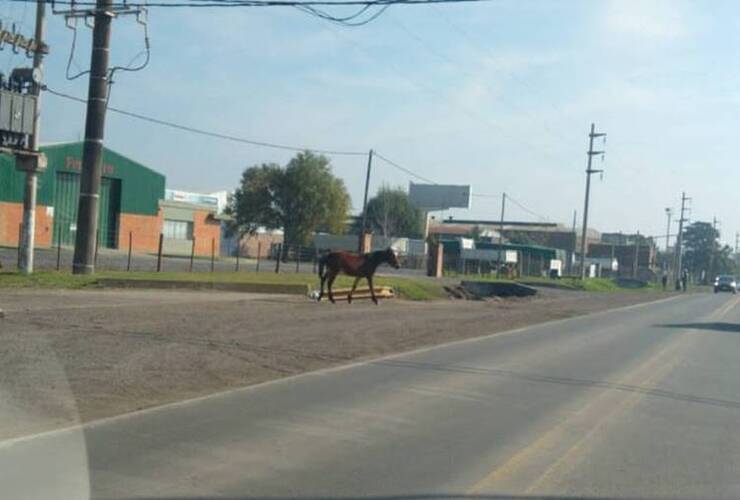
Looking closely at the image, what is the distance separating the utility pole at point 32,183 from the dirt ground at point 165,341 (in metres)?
4.09

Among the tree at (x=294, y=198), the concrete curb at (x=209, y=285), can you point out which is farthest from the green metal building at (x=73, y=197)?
the concrete curb at (x=209, y=285)

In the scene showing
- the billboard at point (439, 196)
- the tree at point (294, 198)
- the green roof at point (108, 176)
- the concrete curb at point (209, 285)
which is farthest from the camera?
the billboard at point (439, 196)

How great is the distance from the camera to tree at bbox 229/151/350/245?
85.7 meters

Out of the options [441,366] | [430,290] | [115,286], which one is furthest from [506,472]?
[430,290]

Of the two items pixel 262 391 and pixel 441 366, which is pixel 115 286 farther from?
pixel 262 391

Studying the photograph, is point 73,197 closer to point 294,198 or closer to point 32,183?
point 294,198

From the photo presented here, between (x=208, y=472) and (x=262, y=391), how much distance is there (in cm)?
459

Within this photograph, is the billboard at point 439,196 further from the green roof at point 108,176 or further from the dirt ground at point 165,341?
the dirt ground at point 165,341

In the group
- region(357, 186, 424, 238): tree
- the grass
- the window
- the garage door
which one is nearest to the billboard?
region(357, 186, 424, 238): tree

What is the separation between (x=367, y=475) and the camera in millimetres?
8305

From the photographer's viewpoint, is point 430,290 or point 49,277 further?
point 430,290

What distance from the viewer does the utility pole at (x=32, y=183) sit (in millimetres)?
30406

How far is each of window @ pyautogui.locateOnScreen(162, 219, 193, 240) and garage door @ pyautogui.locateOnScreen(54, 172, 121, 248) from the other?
8.31 m

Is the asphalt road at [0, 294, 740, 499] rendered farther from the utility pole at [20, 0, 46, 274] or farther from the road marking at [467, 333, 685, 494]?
the utility pole at [20, 0, 46, 274]
